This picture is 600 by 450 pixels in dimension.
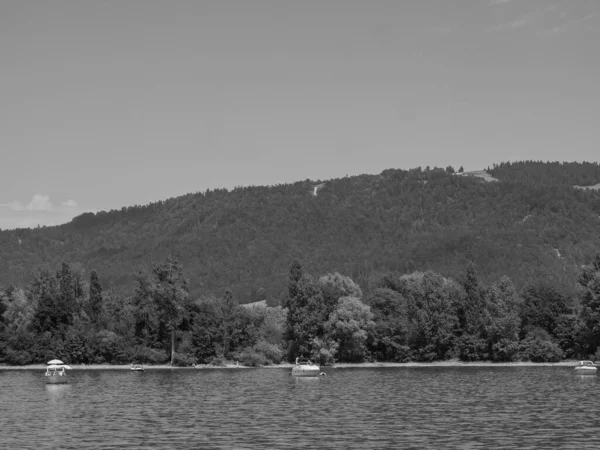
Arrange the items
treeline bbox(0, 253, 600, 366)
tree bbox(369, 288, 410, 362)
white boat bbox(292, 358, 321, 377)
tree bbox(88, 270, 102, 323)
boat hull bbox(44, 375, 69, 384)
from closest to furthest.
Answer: boat hull bbox(44, 375, 69, 384) → white boat bbox(292, 358, 321, 377) → treeline bbox(0, 253, 600, 366) → tree bbox(369, 288, 410, 362) → tree bbox(88, 270, 102, 323)

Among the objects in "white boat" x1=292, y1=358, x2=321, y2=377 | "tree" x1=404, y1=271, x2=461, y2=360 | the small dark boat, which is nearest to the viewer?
"white boat" x1=292, y1=358, x2=321, y2=377

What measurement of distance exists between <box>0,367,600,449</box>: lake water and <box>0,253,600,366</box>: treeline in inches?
1051

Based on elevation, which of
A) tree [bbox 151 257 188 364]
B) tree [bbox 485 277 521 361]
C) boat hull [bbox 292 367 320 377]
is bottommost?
boat hull [bbox 292 367 320 377]

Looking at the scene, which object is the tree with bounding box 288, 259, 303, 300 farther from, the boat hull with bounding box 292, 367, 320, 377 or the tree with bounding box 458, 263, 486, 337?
the tree with bounding box 458, 263, 486, 337

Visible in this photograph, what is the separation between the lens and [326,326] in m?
167

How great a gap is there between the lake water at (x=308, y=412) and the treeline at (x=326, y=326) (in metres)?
26.7

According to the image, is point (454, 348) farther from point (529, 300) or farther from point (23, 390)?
point (23, 390)

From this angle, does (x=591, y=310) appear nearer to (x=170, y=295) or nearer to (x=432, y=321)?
(x=432, y=321)

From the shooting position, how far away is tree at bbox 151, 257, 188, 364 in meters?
173

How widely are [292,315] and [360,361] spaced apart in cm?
1695

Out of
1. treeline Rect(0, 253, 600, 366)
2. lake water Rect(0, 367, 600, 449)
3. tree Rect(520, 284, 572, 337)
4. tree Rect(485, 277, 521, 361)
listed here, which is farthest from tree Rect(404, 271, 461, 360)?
lake water Rect(0, 367, 600, 449)

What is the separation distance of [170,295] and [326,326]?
106 ft

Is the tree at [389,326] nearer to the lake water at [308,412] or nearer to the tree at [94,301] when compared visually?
the lake water at [308,412]

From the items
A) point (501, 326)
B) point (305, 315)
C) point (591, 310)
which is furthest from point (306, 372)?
point (591, 310)
